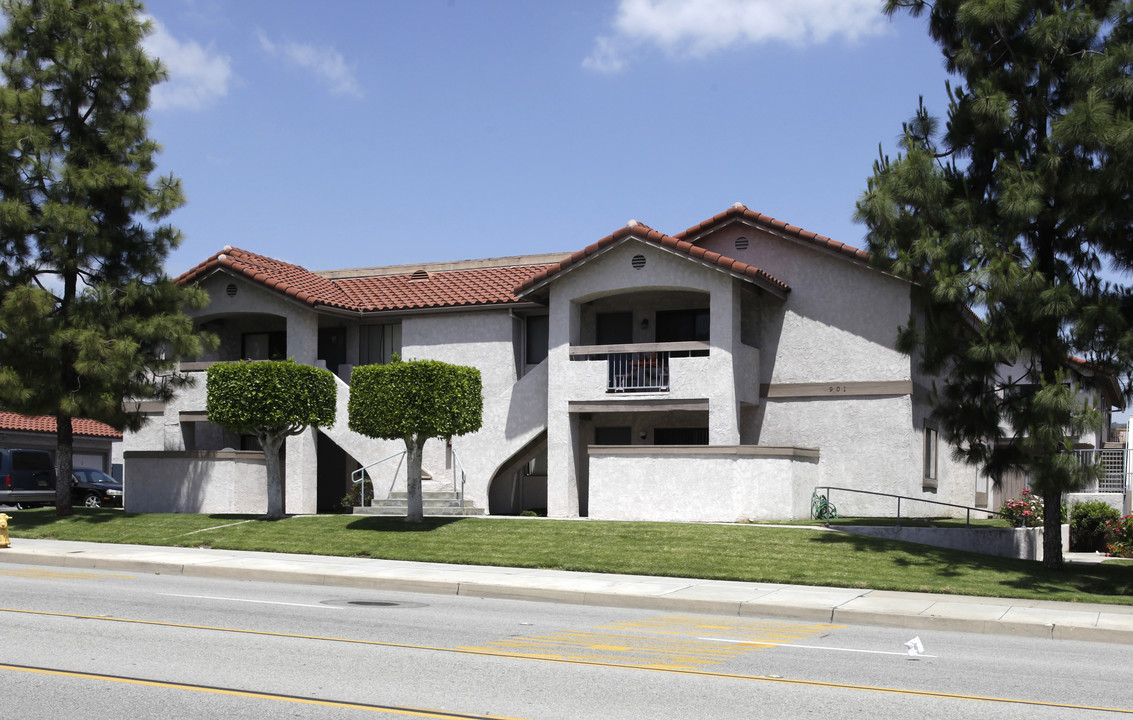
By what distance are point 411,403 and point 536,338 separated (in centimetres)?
779

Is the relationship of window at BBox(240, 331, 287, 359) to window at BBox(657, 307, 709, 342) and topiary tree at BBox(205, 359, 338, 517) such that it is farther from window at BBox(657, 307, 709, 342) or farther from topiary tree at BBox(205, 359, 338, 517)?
window at BBox(657, 307, 709, 342)

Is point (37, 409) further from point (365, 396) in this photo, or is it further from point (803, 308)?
point (803, 308)

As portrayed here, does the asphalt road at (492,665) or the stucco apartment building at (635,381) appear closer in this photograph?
the asphalt road at (492,665)

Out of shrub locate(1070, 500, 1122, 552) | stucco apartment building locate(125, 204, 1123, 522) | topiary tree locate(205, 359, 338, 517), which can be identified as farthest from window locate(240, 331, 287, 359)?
shrub locate(1070, 500, 1122, 552)

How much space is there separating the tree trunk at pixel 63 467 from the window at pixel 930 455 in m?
21.1

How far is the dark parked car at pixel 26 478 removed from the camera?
33062mm

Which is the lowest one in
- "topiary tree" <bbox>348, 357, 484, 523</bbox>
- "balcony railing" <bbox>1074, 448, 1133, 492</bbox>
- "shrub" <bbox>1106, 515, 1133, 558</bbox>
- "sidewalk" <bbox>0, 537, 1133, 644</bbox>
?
"shrub" <bbox>1106, 515, 1133, 558</bbox>

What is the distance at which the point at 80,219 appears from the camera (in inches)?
970

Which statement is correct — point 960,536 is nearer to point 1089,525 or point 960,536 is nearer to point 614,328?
point 1089,525

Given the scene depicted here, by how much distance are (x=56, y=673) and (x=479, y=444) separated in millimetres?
19382

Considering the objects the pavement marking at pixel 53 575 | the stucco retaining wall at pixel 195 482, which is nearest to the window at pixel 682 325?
the stucco retaining wall at pixel 195 482

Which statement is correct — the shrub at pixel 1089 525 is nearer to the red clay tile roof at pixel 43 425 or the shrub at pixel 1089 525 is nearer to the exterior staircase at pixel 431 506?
the exterior staircase at pixel 431 506

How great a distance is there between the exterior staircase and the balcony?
4.69 meters

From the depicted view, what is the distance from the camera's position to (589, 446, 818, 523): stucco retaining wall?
77.5 feet
